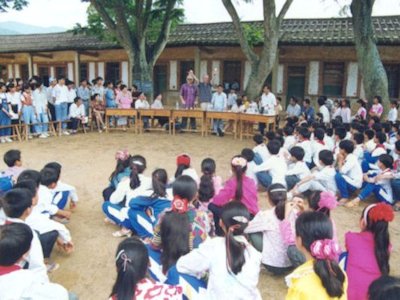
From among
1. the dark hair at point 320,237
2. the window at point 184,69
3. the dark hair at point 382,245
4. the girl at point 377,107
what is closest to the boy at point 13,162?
the dark hair at point 320,237

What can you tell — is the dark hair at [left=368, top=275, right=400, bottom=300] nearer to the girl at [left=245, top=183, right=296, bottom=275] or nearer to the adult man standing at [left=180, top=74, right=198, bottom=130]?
the girl at [left=245, top=183, right=296, bottom=275]

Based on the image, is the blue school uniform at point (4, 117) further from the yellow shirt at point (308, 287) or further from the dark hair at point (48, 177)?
the yellow shirt at point (308, 287)

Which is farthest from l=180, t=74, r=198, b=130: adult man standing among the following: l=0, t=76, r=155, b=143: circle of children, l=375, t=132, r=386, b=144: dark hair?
l=375, t=132, r=386, b=144: dark hair

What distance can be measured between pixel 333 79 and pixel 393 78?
209cm

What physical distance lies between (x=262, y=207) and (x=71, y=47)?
15.6 metres

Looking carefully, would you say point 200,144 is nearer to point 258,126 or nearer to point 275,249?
point 258,126

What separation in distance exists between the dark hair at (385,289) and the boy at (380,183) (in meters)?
4.23

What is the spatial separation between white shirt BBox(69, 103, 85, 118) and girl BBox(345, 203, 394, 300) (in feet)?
33.3

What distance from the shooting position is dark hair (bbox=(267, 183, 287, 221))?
367 centimetres

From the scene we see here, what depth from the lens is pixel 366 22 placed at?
9.36 m

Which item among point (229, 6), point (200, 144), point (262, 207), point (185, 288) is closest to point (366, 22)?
point (229, 6)

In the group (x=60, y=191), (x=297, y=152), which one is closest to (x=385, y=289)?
(x=60, y=191)

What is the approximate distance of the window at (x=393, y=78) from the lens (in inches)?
552

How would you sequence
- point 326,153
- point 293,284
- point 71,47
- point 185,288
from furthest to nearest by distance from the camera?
1. point 71,47
2. point 326,153
3. point 185,288
4. point 293,284
